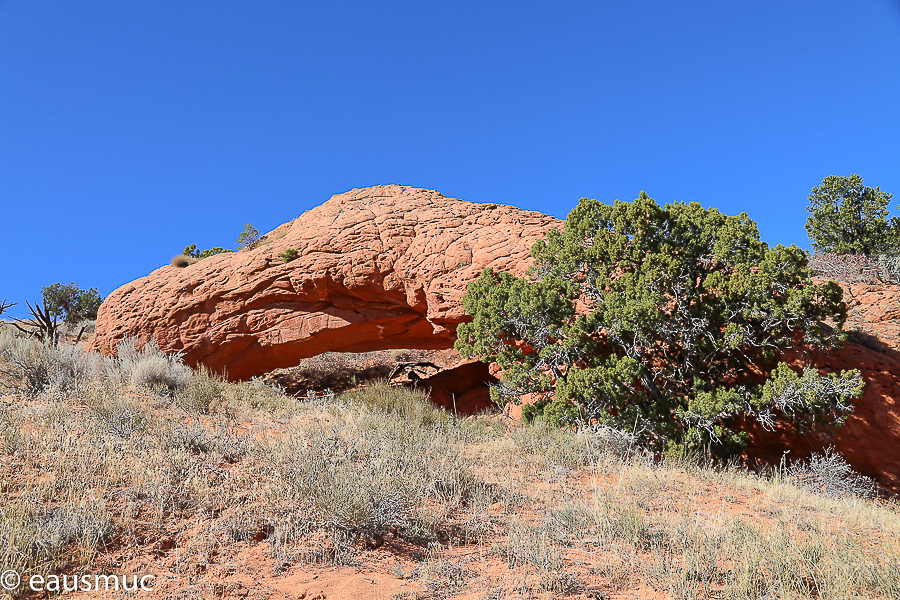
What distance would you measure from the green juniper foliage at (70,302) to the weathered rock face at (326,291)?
53.5ft

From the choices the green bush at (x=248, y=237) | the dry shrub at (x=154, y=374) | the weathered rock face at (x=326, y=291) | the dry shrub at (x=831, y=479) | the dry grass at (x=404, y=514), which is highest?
the green bush at (x=248, y=237)

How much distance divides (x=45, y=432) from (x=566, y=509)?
541cm

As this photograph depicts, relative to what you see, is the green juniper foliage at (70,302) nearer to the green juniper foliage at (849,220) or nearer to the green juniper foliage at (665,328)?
the green juniper foliage at (665,328)

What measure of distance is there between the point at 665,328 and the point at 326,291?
8234 millimetres

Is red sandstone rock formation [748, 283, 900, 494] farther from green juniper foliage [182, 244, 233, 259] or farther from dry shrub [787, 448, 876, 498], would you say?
green juniper foliage [182, 244, 233, 259]

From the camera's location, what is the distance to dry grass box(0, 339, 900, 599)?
3465mm

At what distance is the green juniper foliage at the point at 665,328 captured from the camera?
24.6 ft

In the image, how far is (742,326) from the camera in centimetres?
767

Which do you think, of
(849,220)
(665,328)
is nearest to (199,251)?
(665,328)

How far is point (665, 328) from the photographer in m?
7.89

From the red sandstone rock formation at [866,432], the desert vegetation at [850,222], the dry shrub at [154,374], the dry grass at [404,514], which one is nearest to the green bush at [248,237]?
the dry shrub at [154,374]

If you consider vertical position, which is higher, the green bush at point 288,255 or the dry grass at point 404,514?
the green bush at point 288,255

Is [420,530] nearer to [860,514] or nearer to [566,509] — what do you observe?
[566,509]

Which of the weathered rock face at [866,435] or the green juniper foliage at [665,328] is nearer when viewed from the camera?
the green juniper foliage at [665,328]
